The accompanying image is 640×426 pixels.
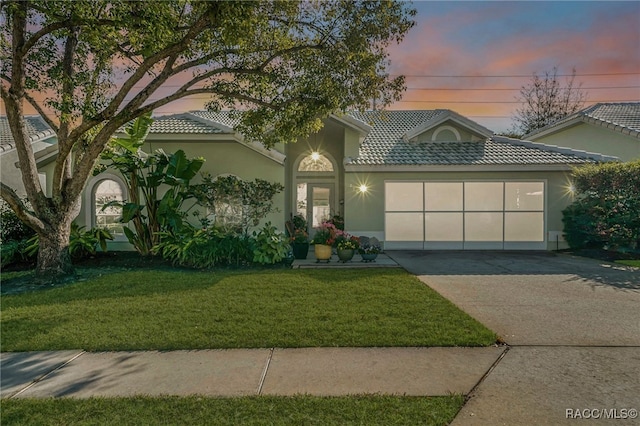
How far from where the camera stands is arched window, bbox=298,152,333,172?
15523mm

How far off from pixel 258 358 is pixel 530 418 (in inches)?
106

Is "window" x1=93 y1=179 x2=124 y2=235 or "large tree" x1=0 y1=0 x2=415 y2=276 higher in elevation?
"large tree" x1=0 y1=0 x2=415 y2=276

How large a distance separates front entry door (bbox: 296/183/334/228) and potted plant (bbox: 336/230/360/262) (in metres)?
4.69

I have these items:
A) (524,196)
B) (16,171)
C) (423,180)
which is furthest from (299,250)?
(16,171)

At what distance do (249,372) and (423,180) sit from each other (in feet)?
38.2

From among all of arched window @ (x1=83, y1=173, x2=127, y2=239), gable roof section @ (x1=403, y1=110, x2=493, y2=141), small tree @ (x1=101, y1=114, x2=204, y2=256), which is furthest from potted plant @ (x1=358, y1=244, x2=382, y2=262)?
arched window @ (x1=83, y1=173, x2=127, y2=239)

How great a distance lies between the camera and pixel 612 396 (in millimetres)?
3357

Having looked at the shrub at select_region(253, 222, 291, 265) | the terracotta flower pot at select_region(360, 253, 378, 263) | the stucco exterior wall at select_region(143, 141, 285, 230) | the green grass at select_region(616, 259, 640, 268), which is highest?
the stucco exterior wall at select_region(143, 141, 285, 230)

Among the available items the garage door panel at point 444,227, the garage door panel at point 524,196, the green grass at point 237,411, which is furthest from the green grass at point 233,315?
the garage door panel at point 524,196

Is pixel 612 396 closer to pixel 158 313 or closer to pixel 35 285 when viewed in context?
pixel 158 313

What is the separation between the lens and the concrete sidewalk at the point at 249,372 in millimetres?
3488

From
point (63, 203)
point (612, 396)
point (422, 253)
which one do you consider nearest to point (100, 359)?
point (612, 396)

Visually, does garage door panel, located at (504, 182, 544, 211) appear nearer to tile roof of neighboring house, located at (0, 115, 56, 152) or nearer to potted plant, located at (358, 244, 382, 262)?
potted plant, located at (358, 244, 382, 262)

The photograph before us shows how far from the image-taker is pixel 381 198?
1384 cm
